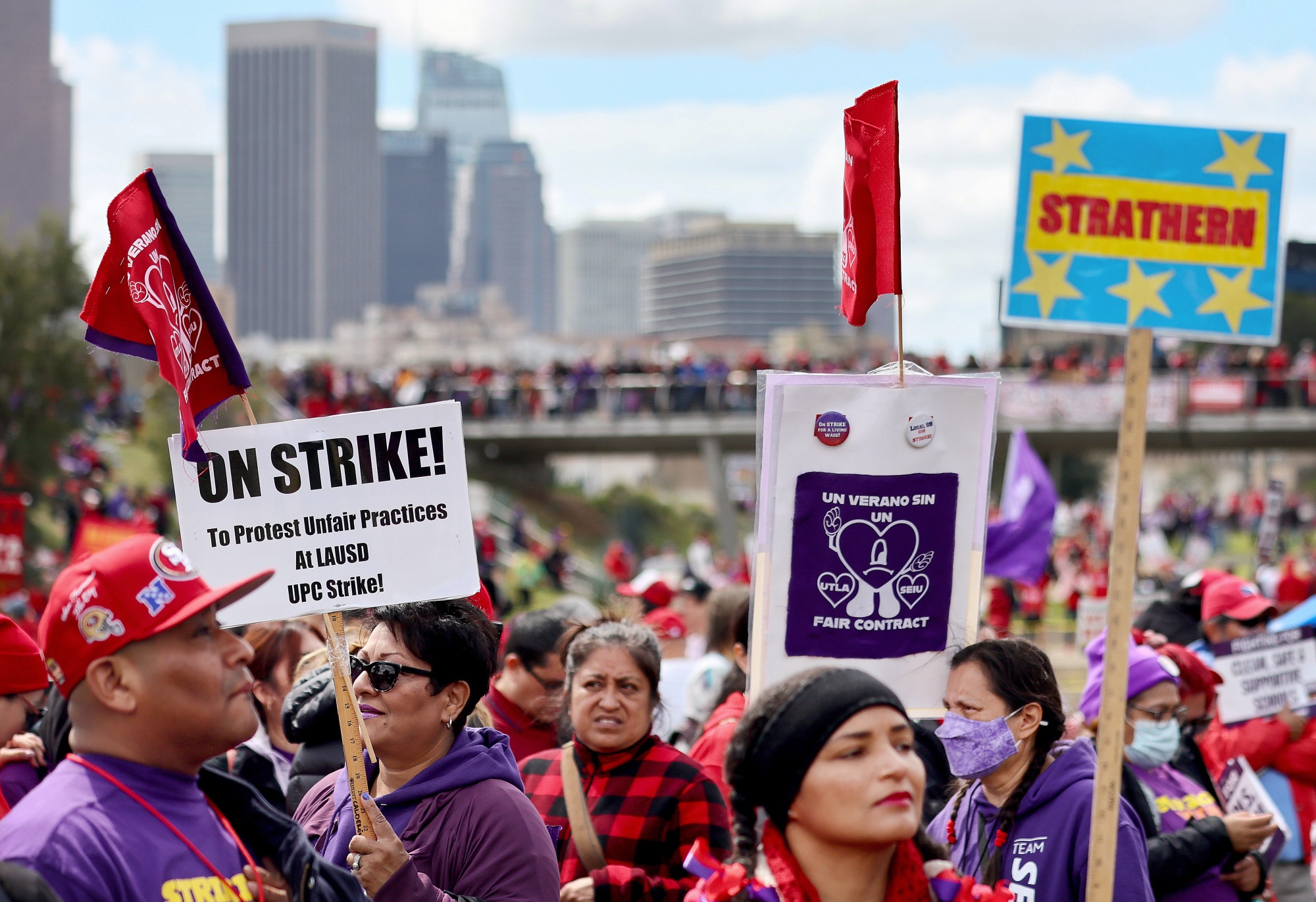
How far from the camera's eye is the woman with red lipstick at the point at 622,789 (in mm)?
4289

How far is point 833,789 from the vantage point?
276cm

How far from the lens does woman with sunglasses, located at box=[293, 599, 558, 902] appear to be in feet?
11.3

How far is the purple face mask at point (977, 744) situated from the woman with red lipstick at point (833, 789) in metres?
0.96

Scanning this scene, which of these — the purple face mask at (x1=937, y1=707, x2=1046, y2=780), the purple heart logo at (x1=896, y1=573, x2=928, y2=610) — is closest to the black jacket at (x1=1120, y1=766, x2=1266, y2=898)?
the purple face mask at (x1=937, y1=707, x2=1046, y2=780)

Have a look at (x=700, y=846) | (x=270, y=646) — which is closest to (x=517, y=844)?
(x=700, y=846)

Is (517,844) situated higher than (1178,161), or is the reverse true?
(1178,161)

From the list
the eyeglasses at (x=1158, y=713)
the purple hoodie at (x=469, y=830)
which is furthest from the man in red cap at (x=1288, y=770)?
the purple hoodie at (x=469, y=830)

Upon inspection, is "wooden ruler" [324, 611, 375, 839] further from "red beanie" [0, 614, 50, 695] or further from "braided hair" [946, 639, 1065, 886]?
"braided hair" [946, 639, 1065, 886]

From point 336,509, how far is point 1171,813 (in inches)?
108

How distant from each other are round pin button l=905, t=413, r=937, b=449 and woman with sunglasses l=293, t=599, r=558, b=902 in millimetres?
1170

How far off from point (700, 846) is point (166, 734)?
3.22 feet

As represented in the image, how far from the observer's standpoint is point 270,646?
17.4 ft

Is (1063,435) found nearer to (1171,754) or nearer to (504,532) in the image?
(504,532)

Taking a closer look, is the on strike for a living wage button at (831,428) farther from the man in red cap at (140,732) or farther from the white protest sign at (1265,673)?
the white protest sign at (1265,673)
